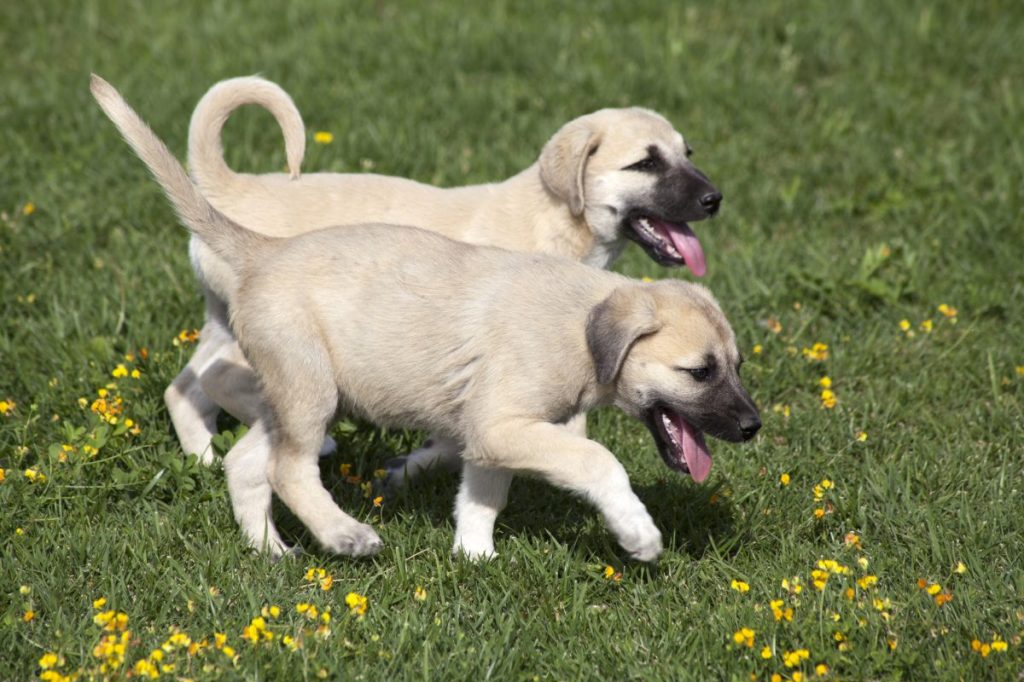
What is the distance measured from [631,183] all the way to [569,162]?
28 centimetres

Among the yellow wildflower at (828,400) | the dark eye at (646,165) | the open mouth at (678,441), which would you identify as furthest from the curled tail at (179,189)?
the yellow wildflower at (828,400)

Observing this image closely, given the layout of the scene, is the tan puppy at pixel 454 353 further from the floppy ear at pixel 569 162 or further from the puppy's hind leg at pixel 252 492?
the floppy ear at pixel 569 162

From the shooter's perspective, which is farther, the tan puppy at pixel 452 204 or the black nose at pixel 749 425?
the tan puppy at pixel 452 204

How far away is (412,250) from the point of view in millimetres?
4504

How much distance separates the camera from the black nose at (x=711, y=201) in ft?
17.9

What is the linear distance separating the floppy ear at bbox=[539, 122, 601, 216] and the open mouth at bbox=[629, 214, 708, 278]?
0.31 meters

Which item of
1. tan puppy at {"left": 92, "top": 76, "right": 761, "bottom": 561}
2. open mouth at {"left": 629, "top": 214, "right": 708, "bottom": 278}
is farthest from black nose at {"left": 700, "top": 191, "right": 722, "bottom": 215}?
tan puppy at {"left": 92, "top": 76, "right": 761, "bottom": 561}

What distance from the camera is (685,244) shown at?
18.5 feet

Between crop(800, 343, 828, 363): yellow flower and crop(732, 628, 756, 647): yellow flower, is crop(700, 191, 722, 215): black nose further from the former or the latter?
crop(732, 628, 756, 647): yellow flower

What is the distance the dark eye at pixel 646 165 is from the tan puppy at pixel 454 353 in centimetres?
105

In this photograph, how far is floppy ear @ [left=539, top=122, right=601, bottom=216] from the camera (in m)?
5.40

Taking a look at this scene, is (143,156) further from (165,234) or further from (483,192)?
(165,234)

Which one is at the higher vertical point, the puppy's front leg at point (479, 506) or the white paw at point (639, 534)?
the white paw at point (639, 534)

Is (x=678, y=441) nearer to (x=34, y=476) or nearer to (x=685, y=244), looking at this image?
(x=685, y=244)
